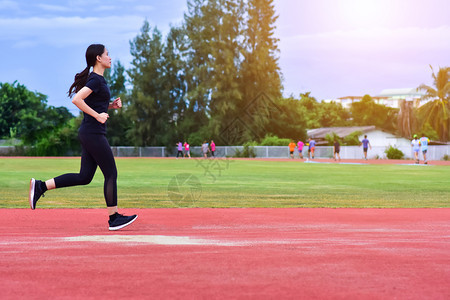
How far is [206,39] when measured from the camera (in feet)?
240

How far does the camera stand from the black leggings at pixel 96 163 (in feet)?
23.1

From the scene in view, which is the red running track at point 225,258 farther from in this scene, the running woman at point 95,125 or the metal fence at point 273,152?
the metal fence at point 273,152

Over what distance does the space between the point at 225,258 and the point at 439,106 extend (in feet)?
221

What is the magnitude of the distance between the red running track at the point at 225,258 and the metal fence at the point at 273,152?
4737 centimetres

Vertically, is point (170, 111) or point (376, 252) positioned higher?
point (170, 111)

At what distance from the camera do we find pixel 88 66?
7.27 metres

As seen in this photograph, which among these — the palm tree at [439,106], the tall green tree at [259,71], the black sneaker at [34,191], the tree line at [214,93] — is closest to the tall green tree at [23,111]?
the tree line at [214,93]

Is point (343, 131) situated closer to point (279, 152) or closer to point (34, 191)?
point (279, 152)

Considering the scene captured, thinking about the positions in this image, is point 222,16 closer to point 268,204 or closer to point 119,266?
point 268,204

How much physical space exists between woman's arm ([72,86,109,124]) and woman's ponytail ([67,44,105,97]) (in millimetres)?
347

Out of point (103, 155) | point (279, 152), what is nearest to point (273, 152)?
point (279, 152)

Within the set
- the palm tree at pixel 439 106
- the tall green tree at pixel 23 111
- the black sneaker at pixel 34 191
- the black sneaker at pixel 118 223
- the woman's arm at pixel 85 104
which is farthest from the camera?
the tall green tree at pixel 23 111

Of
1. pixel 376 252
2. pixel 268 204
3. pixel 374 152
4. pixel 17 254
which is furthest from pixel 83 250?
pixel 374 152

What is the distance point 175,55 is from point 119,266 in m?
72.8
